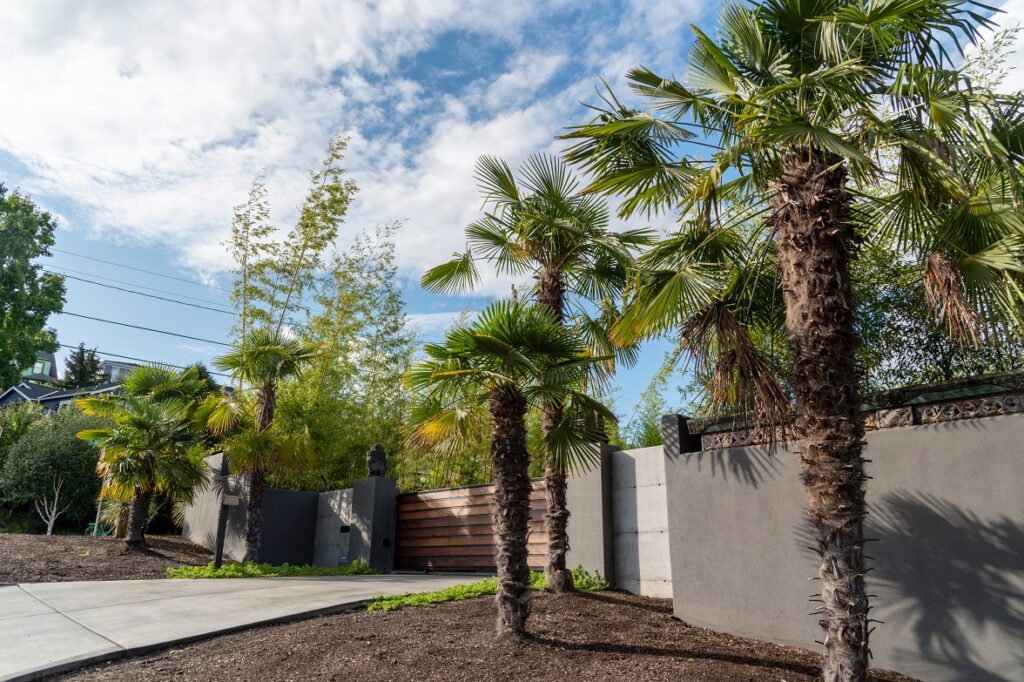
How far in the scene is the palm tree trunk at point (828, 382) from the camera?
3268 millimetres

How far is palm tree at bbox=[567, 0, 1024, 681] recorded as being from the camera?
3395mm

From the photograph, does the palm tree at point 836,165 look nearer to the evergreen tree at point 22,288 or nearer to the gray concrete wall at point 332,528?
the gray concrete wall at point 332,528

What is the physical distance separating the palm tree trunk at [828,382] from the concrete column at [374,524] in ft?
26.6

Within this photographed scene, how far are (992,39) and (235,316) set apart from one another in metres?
13.2

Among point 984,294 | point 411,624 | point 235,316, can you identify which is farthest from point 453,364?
point 235,316

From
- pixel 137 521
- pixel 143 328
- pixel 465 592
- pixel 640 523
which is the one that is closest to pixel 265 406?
pixel 137 521

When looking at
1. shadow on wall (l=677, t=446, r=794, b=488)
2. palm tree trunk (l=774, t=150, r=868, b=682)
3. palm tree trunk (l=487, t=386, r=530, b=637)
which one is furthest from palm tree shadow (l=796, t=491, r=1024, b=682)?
palm tree trunk (l=487, t=386, r=530, b=637)

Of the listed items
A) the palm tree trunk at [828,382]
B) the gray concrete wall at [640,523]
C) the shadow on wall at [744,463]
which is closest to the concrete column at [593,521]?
the gray concrete wall at [640,523]

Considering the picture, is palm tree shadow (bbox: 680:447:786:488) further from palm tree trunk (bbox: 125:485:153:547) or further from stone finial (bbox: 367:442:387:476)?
palm tree trunk (bbox: 125:485:153:547)

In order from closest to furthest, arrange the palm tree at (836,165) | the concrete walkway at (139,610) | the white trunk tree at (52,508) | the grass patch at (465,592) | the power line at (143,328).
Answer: the palm tree at (836,165)
the concrete walkway at (139,610)
the grass patch at (465,592)
the power line at (143,328)
the white trunk tree at (52,508)

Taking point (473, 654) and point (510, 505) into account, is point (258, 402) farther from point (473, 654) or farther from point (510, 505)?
point (473, 654)

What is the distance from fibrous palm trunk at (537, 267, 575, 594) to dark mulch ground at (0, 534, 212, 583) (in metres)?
6.40

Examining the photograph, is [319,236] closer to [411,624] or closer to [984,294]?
[411,624]

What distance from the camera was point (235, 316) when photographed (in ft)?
41.1
